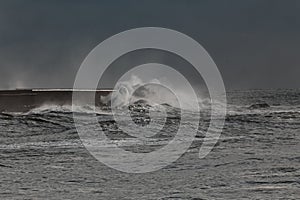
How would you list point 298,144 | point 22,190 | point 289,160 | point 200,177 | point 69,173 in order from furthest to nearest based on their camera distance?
point 298,144 → point 289,160 → point 69,173 → point 200,177 → point 22,190

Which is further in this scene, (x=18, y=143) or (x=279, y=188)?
(x=18, y=143)

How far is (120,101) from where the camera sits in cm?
4175

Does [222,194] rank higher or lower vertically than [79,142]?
lower

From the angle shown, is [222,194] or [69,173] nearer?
[222,194]

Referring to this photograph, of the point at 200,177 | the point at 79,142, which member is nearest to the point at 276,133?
the point at 79,142

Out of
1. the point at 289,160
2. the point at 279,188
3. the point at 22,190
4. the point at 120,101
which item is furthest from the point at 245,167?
the point at 120,101

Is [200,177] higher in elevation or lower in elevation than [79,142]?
lower

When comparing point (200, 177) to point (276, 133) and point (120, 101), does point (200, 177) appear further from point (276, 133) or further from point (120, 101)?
point (120, 101)

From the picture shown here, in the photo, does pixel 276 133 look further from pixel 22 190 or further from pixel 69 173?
pixel 22 190

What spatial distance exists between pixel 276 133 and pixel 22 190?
11.3m

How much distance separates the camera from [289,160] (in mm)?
10227

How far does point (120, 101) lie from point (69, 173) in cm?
3253

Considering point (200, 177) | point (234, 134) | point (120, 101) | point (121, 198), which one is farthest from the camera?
point (120, 101)

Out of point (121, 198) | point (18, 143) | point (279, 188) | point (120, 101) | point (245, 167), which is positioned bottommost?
point (121, 198)
